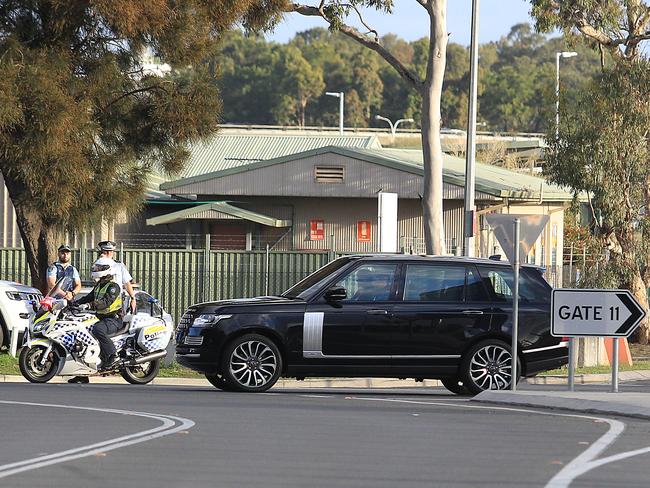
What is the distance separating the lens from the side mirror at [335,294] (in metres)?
18.4

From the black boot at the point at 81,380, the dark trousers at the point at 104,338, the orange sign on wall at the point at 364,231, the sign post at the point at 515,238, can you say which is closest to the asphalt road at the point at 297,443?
Result: the sign post at the point at 515,238

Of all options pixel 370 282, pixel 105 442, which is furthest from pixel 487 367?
pixel 105 442

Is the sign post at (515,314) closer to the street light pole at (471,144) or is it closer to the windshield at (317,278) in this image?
the windshield at (317,278)

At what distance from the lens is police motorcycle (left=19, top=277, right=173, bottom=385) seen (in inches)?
773

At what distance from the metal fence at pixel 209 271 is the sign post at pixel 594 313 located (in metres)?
13.3

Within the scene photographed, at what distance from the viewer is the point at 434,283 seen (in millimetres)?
18938

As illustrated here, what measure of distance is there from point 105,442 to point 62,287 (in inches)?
437

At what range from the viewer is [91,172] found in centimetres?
2581

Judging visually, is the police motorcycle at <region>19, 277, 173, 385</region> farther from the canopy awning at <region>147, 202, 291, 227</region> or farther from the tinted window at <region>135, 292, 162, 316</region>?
the canopy awning at <region>147, 202, 291, 227</region>

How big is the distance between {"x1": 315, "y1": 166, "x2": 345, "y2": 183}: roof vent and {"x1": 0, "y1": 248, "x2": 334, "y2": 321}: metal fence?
5941 millimetres

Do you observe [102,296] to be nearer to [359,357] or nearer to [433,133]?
[359,357]

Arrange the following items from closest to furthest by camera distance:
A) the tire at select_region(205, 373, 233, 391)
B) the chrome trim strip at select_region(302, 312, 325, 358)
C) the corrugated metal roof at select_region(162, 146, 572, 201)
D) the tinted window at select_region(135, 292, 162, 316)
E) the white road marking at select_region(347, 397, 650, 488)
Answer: the white road marking at select_region(347, 397, 650, 488)
the chrome trim strip at select_region(302, 312, 325, 358)
the tire at select_region(205, 373, 233, 391)
the tinted window at select_region(135, 292, 162, 316)
the corrugated metal roof at select_region(162, 146, 572, 201)

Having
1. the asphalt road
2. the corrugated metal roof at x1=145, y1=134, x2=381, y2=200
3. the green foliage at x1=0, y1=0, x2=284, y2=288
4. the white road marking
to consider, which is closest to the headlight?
the asphalt road

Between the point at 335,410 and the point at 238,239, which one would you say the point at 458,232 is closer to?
the point at 238,239
